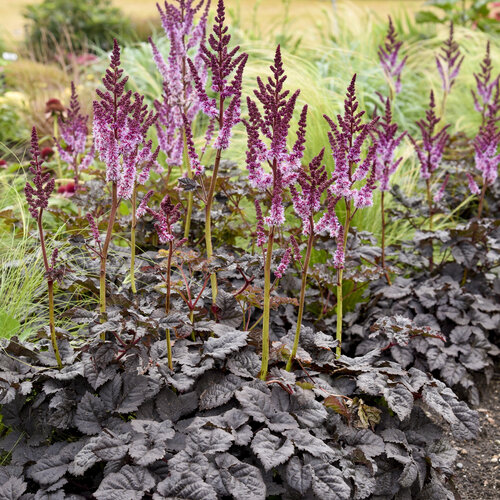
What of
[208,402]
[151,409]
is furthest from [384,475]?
[151,409]

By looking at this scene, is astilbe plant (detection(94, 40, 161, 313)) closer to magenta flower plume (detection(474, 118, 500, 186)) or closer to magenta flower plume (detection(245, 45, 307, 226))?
magenta flower plume (detection(245, 45, 307, 226))

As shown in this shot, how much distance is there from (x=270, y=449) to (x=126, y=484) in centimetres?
42

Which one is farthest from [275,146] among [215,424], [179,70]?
[179,70]

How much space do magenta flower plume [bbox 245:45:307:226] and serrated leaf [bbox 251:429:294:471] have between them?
25.2 inches

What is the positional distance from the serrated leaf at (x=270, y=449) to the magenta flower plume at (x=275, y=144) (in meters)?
0.64

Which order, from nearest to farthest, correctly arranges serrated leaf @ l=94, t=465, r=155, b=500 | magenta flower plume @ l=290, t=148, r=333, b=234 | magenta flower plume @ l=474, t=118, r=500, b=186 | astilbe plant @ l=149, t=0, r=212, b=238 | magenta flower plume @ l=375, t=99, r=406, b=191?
serrated leaf @ l=94, t=465, r=155, b=500
magenta flower plume @ l=290, t=148, r=333, b=234
astilbe plant @ l=149, t=0, r=212, b=238
magenta flower plume @ l=375, t=99, r=406, b=191
magenta flower plume @ l=474, t=118, r=500, b=186

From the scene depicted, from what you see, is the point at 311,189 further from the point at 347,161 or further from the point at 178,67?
the point at 178,67

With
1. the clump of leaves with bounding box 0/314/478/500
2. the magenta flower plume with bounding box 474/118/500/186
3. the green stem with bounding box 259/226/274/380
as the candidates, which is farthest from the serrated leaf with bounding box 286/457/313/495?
the magenta flower plume with bounding box 474/118/500/186

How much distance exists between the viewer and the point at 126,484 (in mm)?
1727

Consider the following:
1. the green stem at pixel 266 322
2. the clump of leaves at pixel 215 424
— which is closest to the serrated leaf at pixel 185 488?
the clump of leaves at pixel 215 424

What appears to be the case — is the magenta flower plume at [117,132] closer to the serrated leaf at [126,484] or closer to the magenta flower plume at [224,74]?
the magenta flower plume at [224,74]

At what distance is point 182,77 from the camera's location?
278 centimetres

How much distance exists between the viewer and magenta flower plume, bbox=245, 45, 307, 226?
1.88m

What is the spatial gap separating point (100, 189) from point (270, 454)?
181cm
